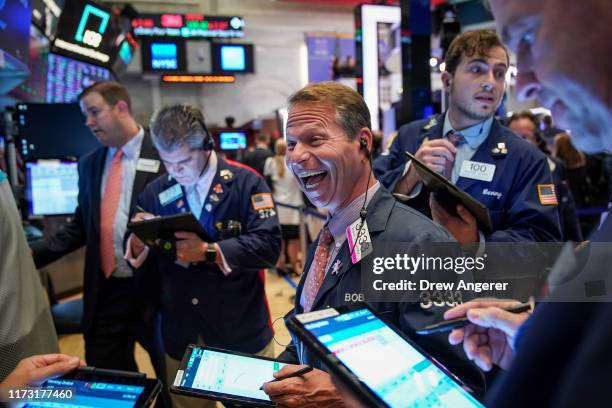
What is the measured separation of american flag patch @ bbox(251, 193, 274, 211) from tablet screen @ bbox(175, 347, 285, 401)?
1.04 m

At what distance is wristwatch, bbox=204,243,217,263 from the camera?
2021mm

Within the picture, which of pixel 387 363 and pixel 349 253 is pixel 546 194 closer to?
pixel 349 253

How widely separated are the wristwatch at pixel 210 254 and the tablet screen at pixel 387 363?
123 centimetres

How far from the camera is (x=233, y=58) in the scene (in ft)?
34.9

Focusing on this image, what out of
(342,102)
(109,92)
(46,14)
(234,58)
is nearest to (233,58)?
(234,58)

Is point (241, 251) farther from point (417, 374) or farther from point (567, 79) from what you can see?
point (567, 79)

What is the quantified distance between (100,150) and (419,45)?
2.95m

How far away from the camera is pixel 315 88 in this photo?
4.75 ft

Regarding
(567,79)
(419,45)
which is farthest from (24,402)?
(419,45)

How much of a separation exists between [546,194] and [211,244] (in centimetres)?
140

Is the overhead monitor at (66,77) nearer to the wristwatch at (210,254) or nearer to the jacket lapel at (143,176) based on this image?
the jacket lapel at (143,176)

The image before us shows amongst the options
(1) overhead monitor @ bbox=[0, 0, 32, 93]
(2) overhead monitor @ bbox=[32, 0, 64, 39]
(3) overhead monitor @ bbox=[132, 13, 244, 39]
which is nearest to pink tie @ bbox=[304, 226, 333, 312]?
(1) overhead monitor @ bbox=[0, 0, 32, 93]

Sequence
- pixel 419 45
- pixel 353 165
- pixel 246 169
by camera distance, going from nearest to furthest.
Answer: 1. pixel 353 165
2. pixel 246 169
3. pixel 419 45

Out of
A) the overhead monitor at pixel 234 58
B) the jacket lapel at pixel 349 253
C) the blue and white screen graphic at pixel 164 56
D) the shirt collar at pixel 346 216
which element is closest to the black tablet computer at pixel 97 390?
the jacket lapel at pixel 349 253
